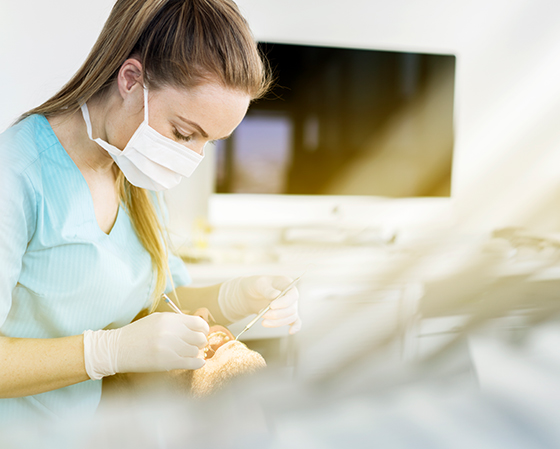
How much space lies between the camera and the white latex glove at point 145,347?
0.65 metres

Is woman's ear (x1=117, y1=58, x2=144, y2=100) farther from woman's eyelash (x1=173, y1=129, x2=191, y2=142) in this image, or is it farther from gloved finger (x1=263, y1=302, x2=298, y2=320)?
gloved finger (x1=263, y1=302, x2=298, y2=320)

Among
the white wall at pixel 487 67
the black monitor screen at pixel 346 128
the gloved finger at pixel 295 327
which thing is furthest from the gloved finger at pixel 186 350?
the white wall at pixel 487 67

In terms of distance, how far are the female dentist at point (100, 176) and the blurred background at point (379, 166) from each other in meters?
0.39

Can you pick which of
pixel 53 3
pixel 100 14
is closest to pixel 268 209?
pixel 100 14

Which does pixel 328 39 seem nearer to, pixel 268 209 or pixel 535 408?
pixel 268 209

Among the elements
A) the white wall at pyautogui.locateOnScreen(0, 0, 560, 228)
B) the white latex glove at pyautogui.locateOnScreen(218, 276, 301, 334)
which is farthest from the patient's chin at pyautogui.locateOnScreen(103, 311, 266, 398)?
the white wall at pyautogui.locateOnScreen(0, 0, 560, 228)

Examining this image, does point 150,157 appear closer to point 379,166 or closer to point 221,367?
point 221,367

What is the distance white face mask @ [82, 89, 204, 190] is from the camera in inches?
28.3

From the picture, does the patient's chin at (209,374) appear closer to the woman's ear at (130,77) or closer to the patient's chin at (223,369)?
the patient's chin at (223,369)

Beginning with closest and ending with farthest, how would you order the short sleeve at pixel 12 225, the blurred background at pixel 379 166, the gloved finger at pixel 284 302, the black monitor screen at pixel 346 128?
the short sleeve at pixel 12 225
the gloved finger at pixel 284 302
the blurred background at pixel 379 166
the black monitor screen at pixel 346 128

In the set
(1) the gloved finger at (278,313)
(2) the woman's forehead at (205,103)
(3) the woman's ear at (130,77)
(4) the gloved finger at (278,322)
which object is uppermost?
(3) the woman's ear at (130,77)

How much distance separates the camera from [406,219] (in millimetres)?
1903

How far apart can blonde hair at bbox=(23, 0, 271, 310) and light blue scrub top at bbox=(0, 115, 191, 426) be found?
11 centimetres

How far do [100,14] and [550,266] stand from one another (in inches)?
56.7
